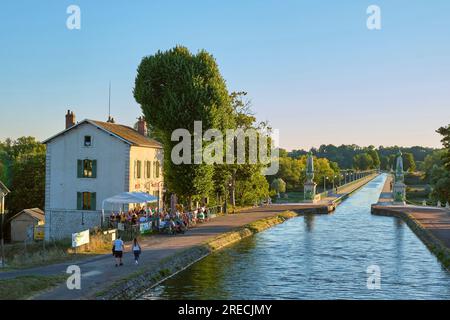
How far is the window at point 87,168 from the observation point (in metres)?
53.1

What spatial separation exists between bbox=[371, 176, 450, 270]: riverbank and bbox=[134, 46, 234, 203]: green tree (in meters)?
20.5

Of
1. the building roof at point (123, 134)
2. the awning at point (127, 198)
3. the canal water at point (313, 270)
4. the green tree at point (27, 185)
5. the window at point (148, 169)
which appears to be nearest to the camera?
the canal water at point (313, 270)

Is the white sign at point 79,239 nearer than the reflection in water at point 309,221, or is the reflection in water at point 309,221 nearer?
the white sign at point 79,239

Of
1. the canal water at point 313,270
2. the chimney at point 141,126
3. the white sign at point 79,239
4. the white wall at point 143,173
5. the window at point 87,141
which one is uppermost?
the chimney at point 141,126

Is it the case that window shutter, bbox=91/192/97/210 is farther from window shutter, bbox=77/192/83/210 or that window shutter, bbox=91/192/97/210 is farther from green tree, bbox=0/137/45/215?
green tree, bbox=0/137/45/215

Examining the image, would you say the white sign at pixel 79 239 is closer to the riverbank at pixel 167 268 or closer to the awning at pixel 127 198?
the riverbank at pixel 167 268

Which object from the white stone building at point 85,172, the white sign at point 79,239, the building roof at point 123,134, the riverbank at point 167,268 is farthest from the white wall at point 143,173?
the white sign at point 79,239

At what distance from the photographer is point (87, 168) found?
175ft

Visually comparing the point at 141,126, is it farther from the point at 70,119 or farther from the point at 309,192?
the point at 309,192

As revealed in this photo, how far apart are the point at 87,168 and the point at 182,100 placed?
1117cm

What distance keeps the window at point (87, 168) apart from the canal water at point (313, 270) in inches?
589

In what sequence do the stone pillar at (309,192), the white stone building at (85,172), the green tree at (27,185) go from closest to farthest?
the white stone building at (85,172), the green tree at (27,185), the stone pillar at (309,192)

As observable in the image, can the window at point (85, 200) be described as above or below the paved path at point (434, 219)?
above
